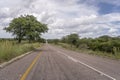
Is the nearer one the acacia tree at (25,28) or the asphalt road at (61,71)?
the asphalt road at (61,71)

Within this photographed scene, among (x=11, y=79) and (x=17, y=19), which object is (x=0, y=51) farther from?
(x=17, y=19)

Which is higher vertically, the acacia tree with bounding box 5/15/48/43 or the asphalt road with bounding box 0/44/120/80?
the acacia tree with bounding box 5/15/48/43

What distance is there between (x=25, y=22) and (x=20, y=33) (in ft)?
10.1

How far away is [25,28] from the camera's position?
5003cm

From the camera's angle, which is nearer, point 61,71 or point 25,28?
point 61,71

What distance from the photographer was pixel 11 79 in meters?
9.45

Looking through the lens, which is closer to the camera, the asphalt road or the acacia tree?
the asphalt road

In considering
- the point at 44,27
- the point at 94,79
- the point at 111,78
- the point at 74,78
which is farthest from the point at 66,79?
the point at 44,27

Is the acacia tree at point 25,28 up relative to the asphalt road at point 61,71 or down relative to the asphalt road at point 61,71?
up

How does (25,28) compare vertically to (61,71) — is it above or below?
above

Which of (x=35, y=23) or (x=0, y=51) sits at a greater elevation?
(x=35, y=23)

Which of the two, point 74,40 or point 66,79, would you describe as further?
point 74,40

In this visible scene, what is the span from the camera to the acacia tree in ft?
162

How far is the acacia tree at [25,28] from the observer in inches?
1949
